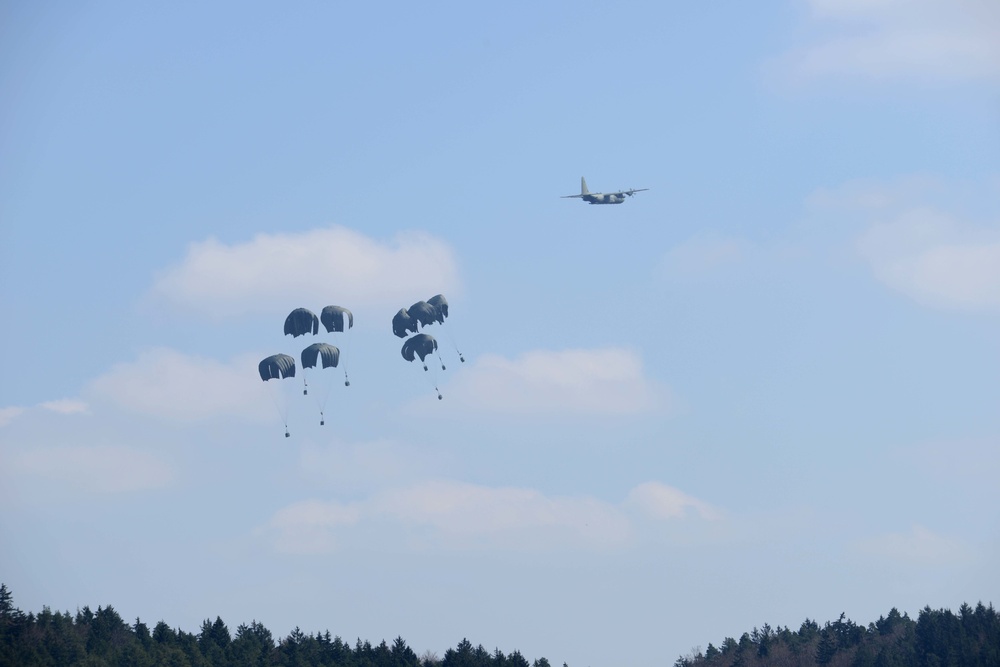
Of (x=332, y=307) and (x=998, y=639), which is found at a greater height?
(x=332, y=307)

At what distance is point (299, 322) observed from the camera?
108562 millimetres

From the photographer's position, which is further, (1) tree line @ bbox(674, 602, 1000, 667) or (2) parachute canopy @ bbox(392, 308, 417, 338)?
(1) tree line @ bbox(674, 602, 1000, 667)

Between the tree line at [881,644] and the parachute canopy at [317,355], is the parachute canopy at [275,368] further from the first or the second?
the tree line at [881,644]

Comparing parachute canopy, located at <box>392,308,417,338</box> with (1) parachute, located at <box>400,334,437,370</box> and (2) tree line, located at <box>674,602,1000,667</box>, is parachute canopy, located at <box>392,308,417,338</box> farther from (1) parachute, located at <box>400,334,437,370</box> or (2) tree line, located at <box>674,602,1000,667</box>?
(2) tree line, located at <box>674,602,1000,667</box>

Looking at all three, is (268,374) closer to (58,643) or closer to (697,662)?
(58,643)

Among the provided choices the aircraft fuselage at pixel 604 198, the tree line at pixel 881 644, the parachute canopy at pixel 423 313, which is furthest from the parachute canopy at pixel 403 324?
the tree line at pixel 881 644

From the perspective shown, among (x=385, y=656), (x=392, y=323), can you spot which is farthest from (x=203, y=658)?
(x=392, y=323)

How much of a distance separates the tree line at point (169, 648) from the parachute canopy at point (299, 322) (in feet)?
114

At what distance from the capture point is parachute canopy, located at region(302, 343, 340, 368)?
10981 cm

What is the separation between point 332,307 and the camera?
364 ft

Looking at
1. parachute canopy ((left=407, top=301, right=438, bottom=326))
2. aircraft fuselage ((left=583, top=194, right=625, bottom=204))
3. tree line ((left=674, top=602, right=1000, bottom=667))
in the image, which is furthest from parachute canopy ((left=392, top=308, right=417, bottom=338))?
tree line ((left=674, top=602, right=1000, bottom=667))

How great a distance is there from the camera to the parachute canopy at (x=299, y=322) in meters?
108

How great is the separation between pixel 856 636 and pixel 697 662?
24.1 meters

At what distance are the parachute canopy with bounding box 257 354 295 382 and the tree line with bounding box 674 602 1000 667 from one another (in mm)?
70913
